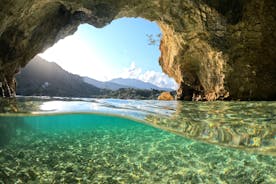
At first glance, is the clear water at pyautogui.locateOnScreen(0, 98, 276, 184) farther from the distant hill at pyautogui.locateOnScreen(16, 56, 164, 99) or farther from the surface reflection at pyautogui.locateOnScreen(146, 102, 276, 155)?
the distant hill at pyautogui.locateOnScreen(16, 56, 164, 99)

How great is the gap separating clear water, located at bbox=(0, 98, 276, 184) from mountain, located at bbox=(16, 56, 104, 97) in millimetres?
19557

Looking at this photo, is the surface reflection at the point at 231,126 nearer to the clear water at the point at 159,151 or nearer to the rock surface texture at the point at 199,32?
the clear water at the point at 159,151

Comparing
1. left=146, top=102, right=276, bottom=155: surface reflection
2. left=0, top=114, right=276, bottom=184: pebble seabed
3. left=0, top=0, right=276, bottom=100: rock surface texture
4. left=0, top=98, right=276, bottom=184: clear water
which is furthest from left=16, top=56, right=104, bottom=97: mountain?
left=146, top=102, right=276, bottom=155: surface reflection

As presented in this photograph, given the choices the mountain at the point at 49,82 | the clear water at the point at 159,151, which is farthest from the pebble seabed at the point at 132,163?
the mountain at the point at 49,82

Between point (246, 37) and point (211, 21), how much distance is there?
1.61 metres

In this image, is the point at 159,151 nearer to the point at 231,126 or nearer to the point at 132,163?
the point at 132,163

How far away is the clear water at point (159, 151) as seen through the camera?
322 inches

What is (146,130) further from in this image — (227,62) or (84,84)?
(84,84)

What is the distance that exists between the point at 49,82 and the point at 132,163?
Answer: 30.5m

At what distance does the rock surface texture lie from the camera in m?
12.4

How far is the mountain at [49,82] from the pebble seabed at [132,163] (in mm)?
20619

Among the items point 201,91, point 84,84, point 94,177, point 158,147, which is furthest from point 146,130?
point 84,84

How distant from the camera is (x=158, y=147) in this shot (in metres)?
11.2

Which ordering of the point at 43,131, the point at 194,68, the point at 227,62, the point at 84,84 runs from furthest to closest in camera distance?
the point at 84,84
the point at 43,131
the point at 194,68
the point at 227,62
